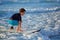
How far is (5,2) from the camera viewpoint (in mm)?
1667

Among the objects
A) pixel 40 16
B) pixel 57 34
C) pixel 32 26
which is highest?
pixel 40 16

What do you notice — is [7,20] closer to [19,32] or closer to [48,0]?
[19,32]

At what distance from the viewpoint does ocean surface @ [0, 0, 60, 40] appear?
5.30 feet

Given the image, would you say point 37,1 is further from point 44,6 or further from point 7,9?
point 7,9

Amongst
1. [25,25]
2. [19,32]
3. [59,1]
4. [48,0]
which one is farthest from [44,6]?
[19,32]

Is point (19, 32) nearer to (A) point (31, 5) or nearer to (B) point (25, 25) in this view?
(B) point (25, 25)

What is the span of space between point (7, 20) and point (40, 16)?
410mm

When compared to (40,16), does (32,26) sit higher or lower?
lower

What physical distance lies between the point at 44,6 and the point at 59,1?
20 cm

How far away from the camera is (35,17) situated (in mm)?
1651

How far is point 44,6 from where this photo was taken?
168 cm

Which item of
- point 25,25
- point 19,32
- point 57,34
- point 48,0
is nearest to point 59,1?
point 48,0

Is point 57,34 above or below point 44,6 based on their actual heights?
below

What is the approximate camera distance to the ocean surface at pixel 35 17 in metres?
1.62
